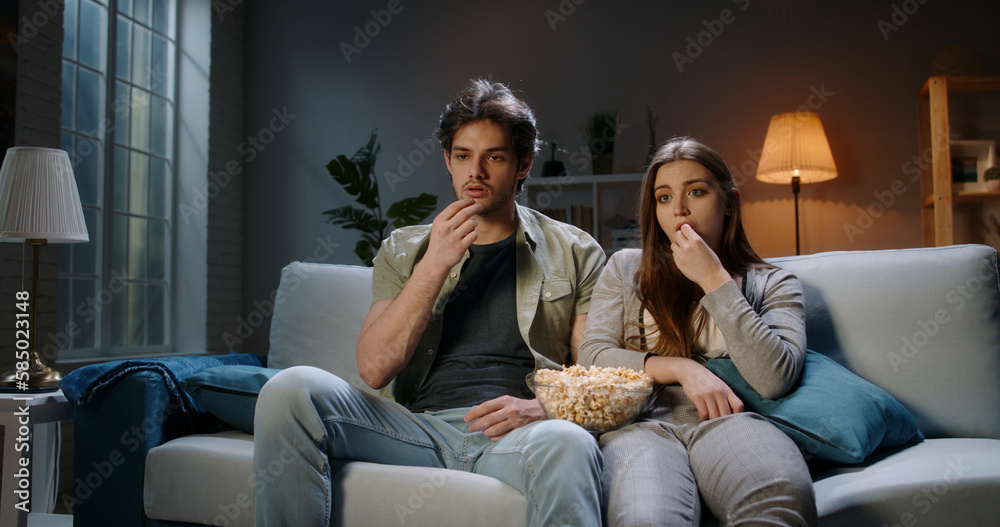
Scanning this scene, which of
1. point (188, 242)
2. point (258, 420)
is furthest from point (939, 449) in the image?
point (188, 242)

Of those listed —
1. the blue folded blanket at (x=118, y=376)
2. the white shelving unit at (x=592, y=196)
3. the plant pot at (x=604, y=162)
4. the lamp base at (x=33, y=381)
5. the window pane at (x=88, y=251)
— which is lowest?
the lamp base at (x=33, y=381)

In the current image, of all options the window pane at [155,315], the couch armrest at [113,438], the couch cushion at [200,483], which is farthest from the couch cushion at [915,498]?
the window pane at [155,315]

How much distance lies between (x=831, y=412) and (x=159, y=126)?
13.9ft

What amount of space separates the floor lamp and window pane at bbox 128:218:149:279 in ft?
11.7

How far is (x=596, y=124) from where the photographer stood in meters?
4.16

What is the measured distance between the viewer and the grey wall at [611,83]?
13.2ft

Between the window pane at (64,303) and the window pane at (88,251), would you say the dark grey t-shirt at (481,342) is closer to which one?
the window pane at (64,303)

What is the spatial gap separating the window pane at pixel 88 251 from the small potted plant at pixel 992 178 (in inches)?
183

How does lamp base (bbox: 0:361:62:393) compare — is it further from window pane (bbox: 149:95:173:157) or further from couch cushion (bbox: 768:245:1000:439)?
window pane (bbox: 149:95:173:157)

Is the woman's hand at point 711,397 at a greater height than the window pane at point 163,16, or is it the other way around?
the window pane at point 163,16

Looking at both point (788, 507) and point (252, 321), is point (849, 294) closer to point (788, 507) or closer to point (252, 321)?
point (788, 507)

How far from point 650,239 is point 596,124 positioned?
2.68 metres

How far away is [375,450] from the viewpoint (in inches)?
55.9

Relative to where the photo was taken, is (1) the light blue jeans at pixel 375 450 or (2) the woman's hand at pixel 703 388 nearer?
(1) the light blue jeans at pixel 375 450
